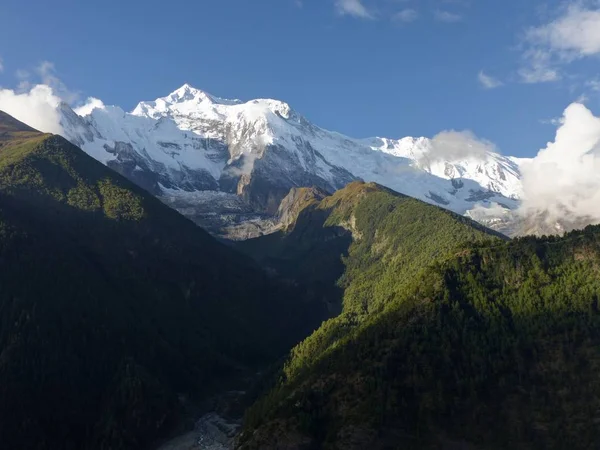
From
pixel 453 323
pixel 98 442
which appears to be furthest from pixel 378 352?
pixel 98 442

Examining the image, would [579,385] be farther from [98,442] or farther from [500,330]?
[98,442]

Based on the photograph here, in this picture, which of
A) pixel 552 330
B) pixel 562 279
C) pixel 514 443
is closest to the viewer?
pixel 514 443

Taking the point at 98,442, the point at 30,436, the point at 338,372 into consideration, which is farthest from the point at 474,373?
the point at 30,436

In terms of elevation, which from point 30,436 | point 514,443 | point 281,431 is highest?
point 514,443

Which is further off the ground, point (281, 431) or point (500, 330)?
point (500, 330)

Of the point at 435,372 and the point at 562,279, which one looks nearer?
the point at 435,372

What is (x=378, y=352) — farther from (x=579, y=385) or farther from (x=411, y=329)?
(x=579, y=385)

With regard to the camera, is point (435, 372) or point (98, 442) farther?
point (98, 442)

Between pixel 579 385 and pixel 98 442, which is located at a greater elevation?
pixel 579 385

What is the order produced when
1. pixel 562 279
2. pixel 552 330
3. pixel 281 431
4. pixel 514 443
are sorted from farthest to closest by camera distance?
pixel 562 279, pixel 552 330, pixel 281 431, pixel 514 443
